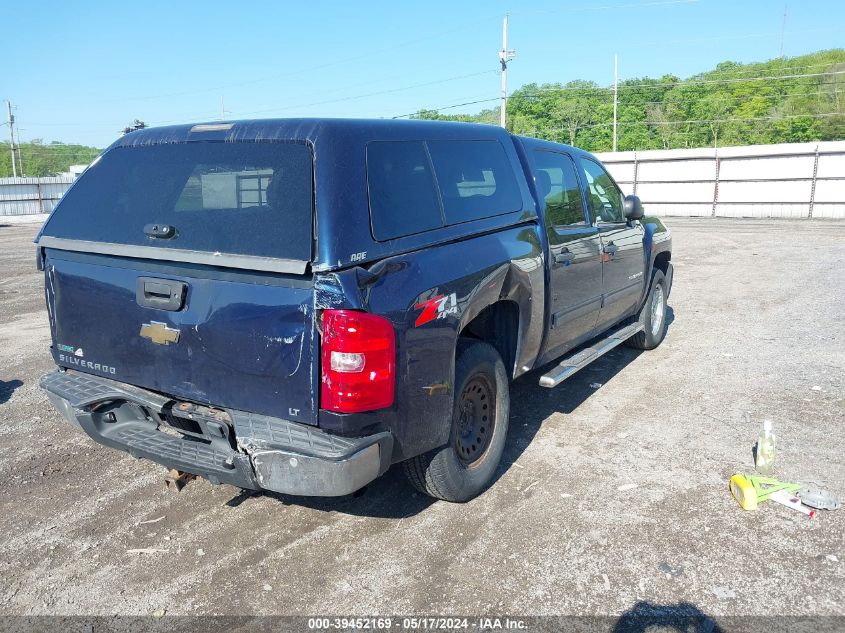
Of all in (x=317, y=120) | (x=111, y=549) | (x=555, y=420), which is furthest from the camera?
(x=555, y=420)

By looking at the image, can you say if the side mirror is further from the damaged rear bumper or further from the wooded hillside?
the wooded hillside

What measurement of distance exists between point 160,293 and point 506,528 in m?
2.14

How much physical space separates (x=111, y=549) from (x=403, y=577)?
1.52m

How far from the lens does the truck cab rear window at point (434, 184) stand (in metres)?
3.32

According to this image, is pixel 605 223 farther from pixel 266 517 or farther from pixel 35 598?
pixel 35 598

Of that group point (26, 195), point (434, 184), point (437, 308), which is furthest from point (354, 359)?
point (26, 195)

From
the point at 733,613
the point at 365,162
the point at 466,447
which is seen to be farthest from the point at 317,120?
the point at 733,613

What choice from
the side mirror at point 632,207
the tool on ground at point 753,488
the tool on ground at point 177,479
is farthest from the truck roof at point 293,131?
the tool on ground at point 753,488

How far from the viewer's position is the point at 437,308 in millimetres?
3385

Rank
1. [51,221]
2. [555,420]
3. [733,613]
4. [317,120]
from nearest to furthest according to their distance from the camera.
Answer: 1. [733,613]
2. [317,120]
3. [51,221]
4. [555,420]

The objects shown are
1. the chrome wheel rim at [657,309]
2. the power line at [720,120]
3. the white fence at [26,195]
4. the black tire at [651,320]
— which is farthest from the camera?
the power line at [720,120]

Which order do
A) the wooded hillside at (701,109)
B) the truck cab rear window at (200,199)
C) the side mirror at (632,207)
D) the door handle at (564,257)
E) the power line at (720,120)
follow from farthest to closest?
the wooded hillside at (701,109)
the power line at (720,120)
the side mirror at (632,207)
the door handle at (564,257)
the truck cab rear window at (200,199)

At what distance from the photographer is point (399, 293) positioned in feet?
10.3

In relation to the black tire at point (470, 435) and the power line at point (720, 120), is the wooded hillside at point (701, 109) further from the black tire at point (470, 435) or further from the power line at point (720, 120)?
the black tire at point (470, 435)
